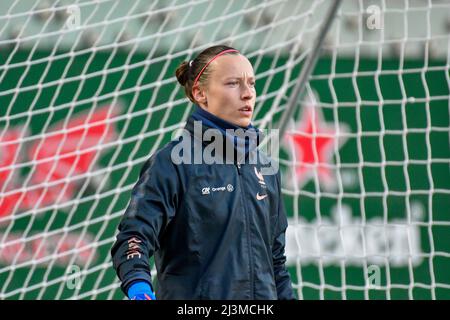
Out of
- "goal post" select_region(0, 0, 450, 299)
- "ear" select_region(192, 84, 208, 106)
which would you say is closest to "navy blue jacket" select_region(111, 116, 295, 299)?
"ear" select_region(192, 84, 208, 106)

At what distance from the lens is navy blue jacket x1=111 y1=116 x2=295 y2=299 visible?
2.36 meters

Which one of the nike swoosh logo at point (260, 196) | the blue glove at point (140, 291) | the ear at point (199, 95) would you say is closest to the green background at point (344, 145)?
the ear at point (199, 95)

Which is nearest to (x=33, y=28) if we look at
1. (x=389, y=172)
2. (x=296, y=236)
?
(x=296, y=236)

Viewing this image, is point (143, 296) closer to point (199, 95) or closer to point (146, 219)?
point (146, 219)

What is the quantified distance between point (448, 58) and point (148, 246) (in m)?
2.81

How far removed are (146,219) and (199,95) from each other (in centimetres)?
41

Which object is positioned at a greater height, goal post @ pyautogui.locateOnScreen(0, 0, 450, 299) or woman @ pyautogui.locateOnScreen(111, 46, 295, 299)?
goal post @ pyautogui.locateOnScreen(0, 0, 450, 299)

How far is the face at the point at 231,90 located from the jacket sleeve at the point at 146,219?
212 millimetres

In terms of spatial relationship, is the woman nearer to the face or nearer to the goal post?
the face

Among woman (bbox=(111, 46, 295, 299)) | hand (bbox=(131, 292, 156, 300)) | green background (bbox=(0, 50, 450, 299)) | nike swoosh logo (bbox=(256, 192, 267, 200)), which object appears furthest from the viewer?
green background (bbox=(0, 50, 450, 299))

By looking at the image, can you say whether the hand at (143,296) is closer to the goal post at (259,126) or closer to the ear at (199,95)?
the ear at (199,95)

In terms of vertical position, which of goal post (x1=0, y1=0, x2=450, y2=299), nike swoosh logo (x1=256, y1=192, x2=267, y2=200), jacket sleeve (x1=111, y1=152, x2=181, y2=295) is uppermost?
goal post (x1=0, y1=0, x2=450, y2=299)

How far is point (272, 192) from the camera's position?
2.56 meters

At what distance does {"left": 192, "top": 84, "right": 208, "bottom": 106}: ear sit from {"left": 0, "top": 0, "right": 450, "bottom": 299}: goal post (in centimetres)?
132
